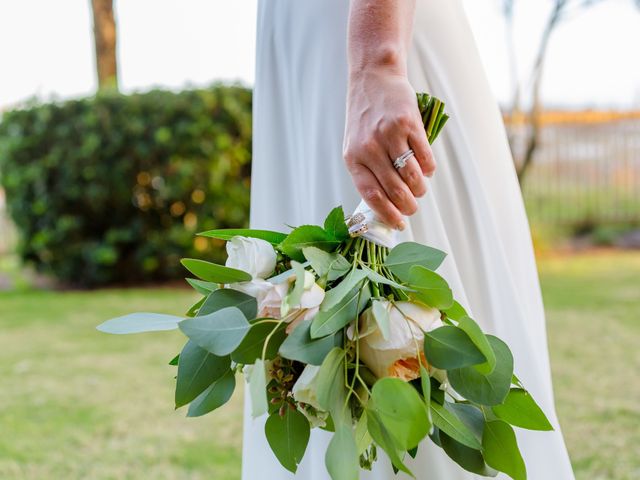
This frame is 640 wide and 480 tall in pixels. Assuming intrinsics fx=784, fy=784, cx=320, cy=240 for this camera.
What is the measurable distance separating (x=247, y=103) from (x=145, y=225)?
1328 millimetres

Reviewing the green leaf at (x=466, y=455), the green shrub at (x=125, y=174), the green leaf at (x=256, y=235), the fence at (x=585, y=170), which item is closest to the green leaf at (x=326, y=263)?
the green leaf at (x=256, y=235)

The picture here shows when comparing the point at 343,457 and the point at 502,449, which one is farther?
the point at 502,449

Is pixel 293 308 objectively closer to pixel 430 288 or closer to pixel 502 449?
pixel 430 288

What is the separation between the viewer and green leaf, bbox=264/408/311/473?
1.00m

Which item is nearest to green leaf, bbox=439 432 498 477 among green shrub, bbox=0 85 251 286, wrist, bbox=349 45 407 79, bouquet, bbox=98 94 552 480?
bouquet, bbox=98 94 552 480

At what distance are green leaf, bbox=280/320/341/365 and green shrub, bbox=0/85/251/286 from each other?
5.50 meters

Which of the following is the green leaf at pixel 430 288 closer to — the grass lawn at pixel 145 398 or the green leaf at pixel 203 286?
the green leaf at pixel 203 286

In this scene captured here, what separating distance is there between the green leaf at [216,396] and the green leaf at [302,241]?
6.8 inches

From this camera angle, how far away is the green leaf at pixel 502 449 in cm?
97

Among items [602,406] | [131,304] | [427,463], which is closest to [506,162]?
[427,463]

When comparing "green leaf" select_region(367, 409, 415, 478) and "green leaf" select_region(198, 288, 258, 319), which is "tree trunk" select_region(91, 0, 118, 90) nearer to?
"green leaf" select_region(198, 288, 258, 319)

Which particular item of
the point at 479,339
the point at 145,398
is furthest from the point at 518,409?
the point at 145,398

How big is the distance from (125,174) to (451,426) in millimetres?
5756

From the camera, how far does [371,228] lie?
106cm
